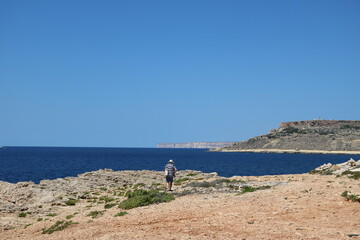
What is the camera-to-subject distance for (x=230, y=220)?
1608cm

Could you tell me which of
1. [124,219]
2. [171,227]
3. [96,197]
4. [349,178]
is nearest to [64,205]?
[96,197]

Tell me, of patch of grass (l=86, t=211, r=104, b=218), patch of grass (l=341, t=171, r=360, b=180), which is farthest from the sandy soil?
patch of grass (l=341, t=171, r=360, b=180)

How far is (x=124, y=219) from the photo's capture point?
717 inches

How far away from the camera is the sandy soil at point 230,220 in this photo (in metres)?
14.1

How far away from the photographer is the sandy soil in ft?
46.1

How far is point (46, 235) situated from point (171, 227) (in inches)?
249

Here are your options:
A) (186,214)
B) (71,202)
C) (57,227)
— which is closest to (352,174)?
(186,214)

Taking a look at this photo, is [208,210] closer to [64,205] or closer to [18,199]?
[64,205]

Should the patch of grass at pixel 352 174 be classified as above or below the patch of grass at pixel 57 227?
above

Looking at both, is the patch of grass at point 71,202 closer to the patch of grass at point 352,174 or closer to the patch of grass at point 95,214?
the patch of grass at point 95,214

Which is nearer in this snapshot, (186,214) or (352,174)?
(186,214)

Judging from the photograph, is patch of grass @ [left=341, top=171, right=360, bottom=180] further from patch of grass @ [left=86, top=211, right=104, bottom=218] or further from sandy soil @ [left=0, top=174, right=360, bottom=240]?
patch of grass @ [left=86, top=211, right=104, bottom=218]

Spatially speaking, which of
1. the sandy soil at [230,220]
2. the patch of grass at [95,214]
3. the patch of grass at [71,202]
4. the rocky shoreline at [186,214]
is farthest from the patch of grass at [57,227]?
the patch of grass at [71,202]

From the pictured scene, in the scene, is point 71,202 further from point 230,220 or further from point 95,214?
point 230,220
